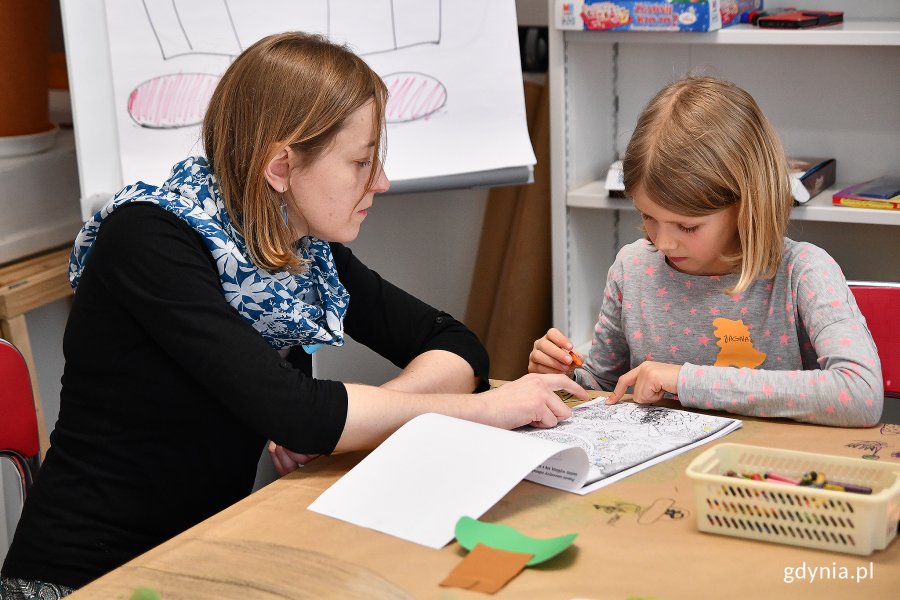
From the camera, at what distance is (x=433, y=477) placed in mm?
1017

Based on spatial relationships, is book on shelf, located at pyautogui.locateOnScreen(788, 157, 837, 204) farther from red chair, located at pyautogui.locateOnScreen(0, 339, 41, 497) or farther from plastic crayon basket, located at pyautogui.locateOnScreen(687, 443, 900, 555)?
red chair, located at pyautogui.locateOnScreen(0, 339, 41, 497)

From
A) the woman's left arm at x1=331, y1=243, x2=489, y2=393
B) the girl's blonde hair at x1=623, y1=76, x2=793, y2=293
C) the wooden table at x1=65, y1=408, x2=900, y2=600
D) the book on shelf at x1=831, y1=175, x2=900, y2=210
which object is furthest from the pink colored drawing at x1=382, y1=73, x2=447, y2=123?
the wooden table at x1=65, y1=408, x2=900, y2=600

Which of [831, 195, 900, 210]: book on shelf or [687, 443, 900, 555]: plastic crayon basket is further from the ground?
[831, 195, 900, 210]: book on shelf

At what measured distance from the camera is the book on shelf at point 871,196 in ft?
6.33

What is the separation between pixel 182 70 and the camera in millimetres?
1805

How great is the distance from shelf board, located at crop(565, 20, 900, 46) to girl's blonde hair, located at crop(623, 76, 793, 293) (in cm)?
62

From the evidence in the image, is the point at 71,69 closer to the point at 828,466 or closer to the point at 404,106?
the point at 404,106

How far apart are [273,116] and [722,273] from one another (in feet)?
2.20

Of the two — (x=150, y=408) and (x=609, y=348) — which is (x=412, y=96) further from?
(x=150, y=408)

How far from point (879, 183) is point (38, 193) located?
Answer: 1.72 meters

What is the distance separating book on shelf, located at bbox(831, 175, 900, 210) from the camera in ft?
6.33

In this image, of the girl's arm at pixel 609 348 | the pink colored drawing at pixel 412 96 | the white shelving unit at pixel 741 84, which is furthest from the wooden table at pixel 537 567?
the white shelving unit at pixel 741 84

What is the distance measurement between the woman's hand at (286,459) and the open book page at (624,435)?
26 cm

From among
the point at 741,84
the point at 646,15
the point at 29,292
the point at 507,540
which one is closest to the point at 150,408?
the point at 507,540
